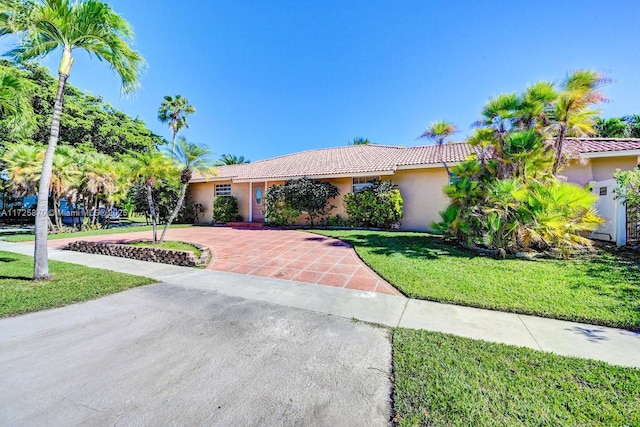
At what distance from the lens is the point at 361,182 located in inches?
575

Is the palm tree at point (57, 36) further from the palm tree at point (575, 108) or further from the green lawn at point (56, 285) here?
the palm tree at point (575, 108)

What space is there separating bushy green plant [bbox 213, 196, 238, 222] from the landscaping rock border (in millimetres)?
8447

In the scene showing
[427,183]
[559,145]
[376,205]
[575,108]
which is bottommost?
[376,205]

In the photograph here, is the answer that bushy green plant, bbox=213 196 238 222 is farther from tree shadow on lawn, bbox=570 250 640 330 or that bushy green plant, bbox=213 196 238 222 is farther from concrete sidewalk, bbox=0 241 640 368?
tree shadow on lawn, bbox=570 250 640 330

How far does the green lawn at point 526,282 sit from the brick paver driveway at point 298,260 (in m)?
0.53

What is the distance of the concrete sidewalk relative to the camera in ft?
10.3

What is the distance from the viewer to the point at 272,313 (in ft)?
13.6

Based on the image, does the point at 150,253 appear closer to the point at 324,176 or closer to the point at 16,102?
the point at 16,102

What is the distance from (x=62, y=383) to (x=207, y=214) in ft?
60.3

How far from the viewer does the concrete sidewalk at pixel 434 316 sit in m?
3.13

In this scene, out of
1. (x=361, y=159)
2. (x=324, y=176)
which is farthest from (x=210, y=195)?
(x=361, y=159)

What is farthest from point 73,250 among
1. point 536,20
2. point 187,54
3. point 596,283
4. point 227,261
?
point 536,20

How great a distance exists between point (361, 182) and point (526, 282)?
1014cm

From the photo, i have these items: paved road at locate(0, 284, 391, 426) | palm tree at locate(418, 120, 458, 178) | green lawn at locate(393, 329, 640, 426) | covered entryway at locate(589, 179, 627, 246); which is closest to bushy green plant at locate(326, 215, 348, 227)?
palm tree at locate(418, 120, 458, 178)
